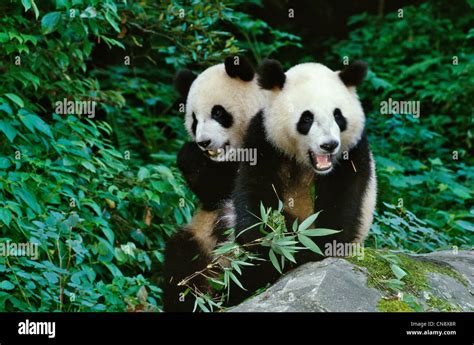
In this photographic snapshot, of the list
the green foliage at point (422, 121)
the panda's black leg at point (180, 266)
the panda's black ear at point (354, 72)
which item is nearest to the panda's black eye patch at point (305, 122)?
the panda's black ear at point (354, 72)

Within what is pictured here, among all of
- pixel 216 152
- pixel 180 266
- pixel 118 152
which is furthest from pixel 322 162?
pixel 118 152

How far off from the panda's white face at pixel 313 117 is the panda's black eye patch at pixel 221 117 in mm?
886

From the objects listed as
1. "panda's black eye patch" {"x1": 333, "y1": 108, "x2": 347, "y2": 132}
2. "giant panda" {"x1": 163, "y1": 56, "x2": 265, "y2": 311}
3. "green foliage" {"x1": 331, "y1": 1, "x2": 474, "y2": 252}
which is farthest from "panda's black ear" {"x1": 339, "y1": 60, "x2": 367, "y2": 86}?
"green foliage" {"x1": 331, "y1": 1, "x2": 474, "y2": 252}

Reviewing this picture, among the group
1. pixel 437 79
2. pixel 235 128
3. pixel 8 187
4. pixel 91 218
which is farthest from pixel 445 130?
pixel 8 187

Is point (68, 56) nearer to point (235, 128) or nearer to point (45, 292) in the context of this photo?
point (235, 128)

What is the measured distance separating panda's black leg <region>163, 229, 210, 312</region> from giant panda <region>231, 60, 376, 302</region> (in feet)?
3.09

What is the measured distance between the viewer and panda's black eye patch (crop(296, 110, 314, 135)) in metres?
5.05

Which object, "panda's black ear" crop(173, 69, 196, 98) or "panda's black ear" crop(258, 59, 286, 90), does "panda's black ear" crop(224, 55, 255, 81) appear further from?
"panda's black ear" crop(258, 59, 286, 90)

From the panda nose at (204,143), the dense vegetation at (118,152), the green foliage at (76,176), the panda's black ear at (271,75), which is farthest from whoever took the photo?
the panda nose at (204,143)

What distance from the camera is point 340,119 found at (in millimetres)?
5117

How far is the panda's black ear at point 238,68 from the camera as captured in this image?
6.09 metres

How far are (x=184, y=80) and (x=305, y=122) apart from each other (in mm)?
1811

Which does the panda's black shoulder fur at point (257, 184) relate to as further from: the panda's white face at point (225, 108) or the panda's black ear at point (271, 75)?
the panda's white face at point (225, 108)

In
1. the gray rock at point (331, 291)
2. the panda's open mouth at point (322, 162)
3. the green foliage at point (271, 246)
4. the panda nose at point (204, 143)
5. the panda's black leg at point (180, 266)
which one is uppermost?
the panda nose at point (204, 143)
